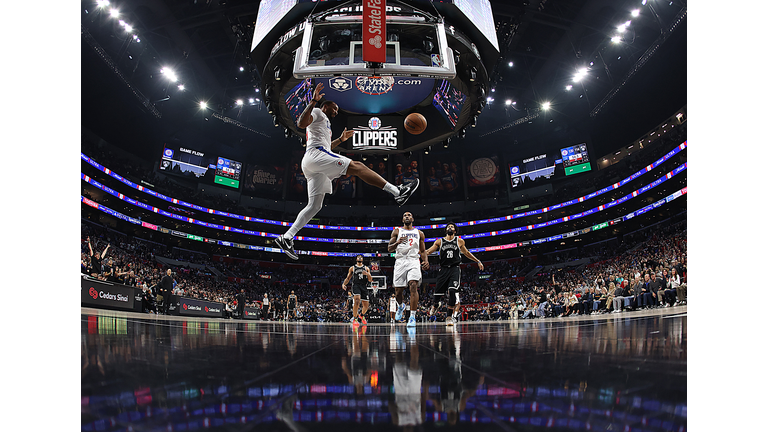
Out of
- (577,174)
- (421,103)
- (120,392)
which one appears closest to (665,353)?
(120,392)

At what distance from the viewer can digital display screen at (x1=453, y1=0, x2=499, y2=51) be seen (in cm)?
1015

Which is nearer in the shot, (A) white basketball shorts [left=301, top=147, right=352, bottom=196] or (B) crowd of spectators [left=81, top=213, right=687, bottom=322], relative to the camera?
(A) white basketball shorts [left=301, top=147, right=352, bottom=196]

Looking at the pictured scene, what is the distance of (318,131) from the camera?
462 centimetres

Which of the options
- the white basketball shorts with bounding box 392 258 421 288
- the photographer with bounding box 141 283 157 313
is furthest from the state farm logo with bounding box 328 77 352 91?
the photographer with bounding box 141 283 157 313

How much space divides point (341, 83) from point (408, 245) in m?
7.70

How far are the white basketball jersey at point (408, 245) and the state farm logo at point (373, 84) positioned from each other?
7022 millimetres

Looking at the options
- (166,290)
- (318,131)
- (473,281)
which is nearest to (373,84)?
(318,131)

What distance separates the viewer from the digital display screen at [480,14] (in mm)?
10154

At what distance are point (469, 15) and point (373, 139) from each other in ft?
14.9

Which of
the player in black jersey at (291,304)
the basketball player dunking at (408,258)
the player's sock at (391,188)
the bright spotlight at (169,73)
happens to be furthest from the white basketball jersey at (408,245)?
the bright spotlight at (169,73)

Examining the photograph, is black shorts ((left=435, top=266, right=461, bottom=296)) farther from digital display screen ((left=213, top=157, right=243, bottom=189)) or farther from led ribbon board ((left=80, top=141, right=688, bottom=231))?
digital display screen ((left=213, top=157, right=243, bottom=189))

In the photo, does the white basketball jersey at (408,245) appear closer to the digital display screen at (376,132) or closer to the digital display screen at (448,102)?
the digital display screen at (376,132)

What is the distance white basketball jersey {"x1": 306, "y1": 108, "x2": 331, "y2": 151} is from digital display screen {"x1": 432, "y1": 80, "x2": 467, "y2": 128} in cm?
916

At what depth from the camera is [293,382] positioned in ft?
4.08
